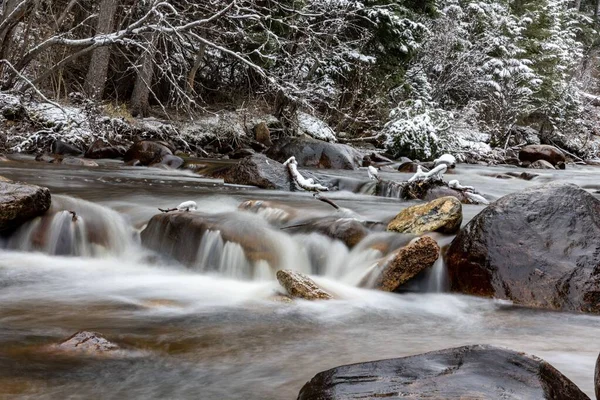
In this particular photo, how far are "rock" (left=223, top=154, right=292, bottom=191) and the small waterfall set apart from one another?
3.34 meters

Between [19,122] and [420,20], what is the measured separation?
38.6 ft

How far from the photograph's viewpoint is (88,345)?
10.6 ft

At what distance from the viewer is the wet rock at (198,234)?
5.67 m

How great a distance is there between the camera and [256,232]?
595 centimetres

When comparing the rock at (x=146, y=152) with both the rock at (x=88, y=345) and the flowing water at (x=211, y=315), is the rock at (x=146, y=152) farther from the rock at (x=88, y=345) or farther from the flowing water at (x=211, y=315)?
the rock at (x=88, y=345)

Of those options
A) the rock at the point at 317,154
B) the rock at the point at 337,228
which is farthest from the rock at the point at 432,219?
the rock at the point at 317,154

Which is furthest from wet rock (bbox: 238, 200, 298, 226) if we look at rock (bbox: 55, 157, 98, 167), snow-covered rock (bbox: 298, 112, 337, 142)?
snow-covered rock (bbox: 298, 112, 337, 142)

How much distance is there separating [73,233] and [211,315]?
2.48 m

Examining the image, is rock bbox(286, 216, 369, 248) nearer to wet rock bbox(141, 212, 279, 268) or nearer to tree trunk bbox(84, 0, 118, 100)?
wet rock bbox(141, 212, 279, 268)

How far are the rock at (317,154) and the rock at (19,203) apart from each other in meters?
7.38

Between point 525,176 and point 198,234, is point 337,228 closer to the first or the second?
point 198,234

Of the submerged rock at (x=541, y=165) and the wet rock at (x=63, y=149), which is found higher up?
the submerged rock at (x=541, y=165)

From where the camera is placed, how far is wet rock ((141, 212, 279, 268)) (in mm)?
5668

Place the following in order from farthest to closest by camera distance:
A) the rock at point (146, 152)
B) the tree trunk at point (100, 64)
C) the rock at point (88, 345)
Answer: the tree trunk at point (100, 64) → the rock at point (146, 152) → the rock at point (88, 345)
